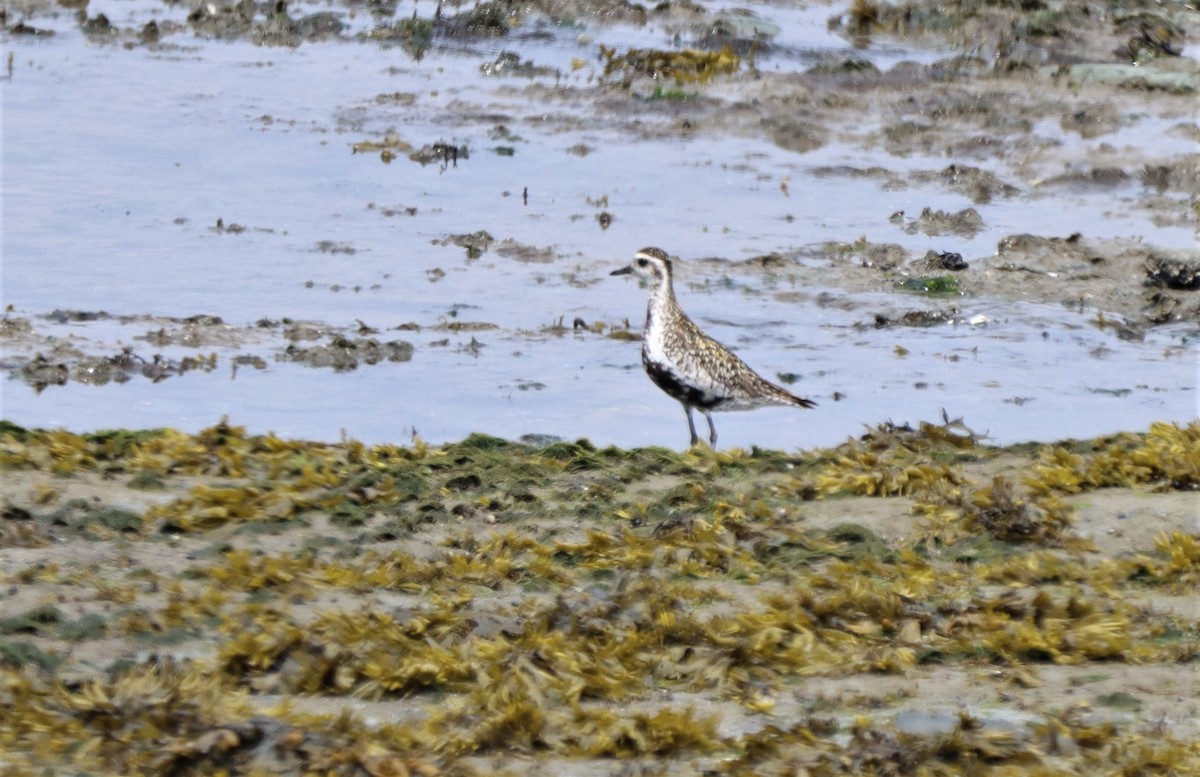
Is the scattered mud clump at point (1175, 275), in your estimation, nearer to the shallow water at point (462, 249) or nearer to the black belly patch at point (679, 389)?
the shallow water at point (462, 249)

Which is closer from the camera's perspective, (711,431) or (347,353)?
(711,431)

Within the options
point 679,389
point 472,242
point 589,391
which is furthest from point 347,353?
point 472,242

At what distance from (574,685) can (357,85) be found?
14.3 meters

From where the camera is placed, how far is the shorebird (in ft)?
33.3

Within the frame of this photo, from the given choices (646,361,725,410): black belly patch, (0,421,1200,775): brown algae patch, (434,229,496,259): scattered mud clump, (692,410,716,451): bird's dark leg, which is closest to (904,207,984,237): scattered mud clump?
(434,229,496,259): scattered mud clump

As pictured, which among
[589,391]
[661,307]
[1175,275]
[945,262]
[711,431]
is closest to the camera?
[711,431]

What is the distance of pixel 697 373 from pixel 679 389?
0.46 feet

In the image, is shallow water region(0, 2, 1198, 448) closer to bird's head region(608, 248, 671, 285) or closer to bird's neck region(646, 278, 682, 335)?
bird's neck region(646, 278, 682, 335)

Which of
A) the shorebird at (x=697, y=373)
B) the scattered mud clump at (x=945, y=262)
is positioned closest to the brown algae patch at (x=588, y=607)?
the shorebird at (x=697, y=373)

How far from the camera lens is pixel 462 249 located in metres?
14.0

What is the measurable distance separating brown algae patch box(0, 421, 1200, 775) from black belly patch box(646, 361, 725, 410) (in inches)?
54.9

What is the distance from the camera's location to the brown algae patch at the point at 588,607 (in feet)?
17.7

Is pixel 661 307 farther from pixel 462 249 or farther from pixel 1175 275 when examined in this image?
pixel 1175 275

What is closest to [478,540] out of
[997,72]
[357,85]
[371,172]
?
[371,172]
